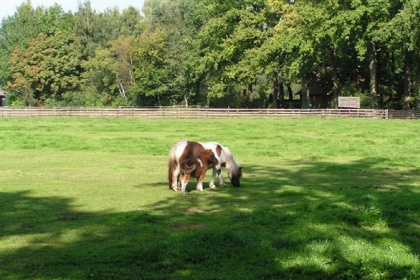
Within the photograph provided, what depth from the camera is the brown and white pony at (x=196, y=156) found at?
16172 mm

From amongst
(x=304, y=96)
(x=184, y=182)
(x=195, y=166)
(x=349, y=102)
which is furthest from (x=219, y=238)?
(x=304, y=96)

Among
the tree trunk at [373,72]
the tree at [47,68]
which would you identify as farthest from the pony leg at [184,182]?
the tree at [47,68]

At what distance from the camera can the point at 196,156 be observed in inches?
643

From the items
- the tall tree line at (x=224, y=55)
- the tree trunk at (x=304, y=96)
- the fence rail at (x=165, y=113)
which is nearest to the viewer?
the tall tree line at (x=224, y=55)

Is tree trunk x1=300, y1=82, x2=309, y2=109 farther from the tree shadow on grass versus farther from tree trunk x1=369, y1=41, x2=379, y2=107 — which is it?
the tree shadow on grass

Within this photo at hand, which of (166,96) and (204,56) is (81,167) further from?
(166,96)

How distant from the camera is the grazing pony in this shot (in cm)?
1619

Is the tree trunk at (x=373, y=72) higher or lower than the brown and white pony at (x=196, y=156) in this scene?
higher

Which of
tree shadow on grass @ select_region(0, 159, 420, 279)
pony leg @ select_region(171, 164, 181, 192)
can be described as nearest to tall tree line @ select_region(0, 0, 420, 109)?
pony leg @ select_region(171, 164, 181, 192)

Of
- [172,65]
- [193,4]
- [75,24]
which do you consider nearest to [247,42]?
[172,65]

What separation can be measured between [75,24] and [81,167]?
95.2 metres

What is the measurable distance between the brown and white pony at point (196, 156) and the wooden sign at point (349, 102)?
48.9 metres

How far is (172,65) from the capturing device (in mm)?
89500

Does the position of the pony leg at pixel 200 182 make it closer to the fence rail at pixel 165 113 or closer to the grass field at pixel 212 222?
the grass field at pixel 212 222
